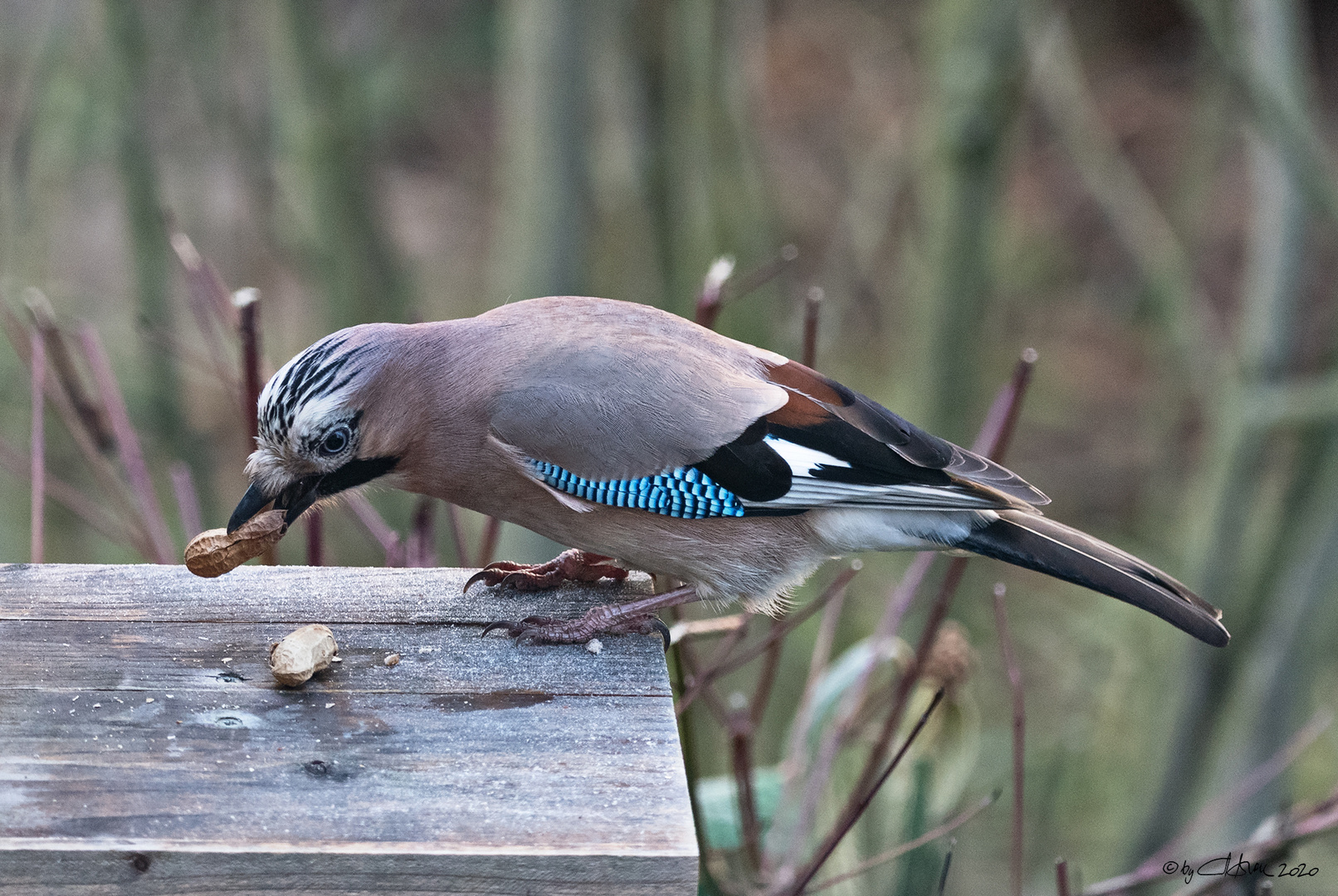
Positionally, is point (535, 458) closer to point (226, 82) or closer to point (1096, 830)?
point (226, 82)

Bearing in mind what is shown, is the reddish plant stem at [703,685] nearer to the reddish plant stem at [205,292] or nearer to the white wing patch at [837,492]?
the white wing patch at [837,492]

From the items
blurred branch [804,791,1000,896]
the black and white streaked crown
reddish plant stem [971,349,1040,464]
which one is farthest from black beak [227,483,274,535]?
reddish plant stem [971,349,1040,464]

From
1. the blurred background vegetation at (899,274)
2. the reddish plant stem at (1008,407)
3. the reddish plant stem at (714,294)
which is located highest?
the reddish plant stem at (714,294)

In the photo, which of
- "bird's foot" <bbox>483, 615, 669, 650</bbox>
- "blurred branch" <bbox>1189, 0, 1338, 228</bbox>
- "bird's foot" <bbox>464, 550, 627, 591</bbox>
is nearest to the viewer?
"bird's foot" <bbox>483, 615, 669, 650</bbox>

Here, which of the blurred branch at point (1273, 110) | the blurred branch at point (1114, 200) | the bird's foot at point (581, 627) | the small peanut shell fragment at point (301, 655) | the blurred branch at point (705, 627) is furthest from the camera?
the blurred branch at point (1114, 200)

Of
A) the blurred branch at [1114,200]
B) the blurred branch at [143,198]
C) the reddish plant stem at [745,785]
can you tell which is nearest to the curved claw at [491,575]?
the reddish plant stem at [745,785]

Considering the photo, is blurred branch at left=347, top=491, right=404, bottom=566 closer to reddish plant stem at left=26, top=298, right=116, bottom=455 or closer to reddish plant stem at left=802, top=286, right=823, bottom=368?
reddish plant stem at left=26, top=298, right=116, bottom=455

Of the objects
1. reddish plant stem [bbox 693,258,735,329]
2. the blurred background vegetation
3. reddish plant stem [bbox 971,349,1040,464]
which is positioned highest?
reddish plant stem [bbox 693,258,735,329]

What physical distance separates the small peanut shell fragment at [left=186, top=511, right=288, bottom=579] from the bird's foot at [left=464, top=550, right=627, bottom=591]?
0.37 meters

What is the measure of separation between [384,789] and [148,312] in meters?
3.53

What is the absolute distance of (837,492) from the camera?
2693 millimetres

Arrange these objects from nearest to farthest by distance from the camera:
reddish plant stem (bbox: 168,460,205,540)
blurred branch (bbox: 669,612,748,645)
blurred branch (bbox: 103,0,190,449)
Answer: blurred branch (bbox: 669,612,748,645) < reddish plant stem (bbox: 168,460,205,540) < blurred branch (bbox: 103,0,190,449)

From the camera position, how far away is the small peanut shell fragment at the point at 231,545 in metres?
2.32

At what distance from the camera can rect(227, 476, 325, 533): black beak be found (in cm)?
251
